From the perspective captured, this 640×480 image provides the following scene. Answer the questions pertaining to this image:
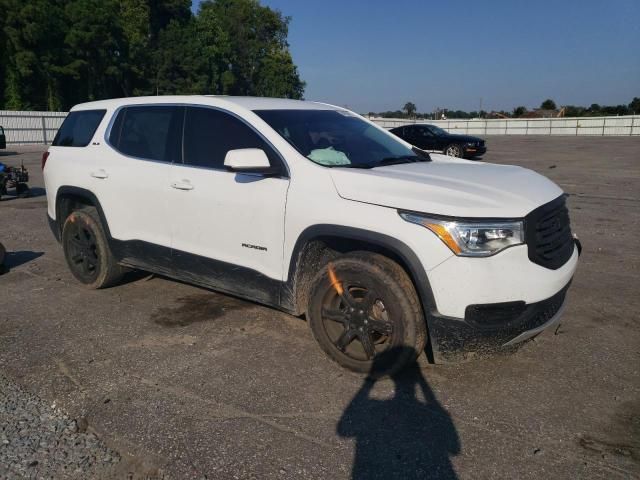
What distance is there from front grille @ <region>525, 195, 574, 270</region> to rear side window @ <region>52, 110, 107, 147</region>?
157 inches

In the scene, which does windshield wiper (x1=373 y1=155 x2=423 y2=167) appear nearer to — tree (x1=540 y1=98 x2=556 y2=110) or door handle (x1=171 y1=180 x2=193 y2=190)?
door handle (x1=171 y1=180 x2=193 y2=190)

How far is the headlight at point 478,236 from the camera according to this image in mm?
3111

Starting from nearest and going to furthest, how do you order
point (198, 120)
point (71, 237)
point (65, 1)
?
point (198, 120) → point (71, 237) → point (65, 1)

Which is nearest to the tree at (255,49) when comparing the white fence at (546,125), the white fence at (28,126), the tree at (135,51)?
the tree at (135,51)

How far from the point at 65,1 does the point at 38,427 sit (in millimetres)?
52665

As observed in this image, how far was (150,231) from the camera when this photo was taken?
15.4ft

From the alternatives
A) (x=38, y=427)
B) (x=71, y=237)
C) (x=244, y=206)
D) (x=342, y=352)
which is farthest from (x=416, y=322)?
(x=71, y=237)

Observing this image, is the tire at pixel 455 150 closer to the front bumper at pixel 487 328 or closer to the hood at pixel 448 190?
the hood at pixel 448 190

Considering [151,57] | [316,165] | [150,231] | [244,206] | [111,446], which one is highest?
[151,57]

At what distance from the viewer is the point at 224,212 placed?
4.09 metres

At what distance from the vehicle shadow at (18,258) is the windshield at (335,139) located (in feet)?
12.7

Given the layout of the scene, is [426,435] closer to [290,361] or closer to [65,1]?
[290,361]

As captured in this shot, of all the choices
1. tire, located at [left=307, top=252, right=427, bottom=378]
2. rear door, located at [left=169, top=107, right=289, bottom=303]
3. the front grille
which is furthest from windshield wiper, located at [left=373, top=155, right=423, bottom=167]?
the front grille

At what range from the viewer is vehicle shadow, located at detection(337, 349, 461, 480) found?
270cm
